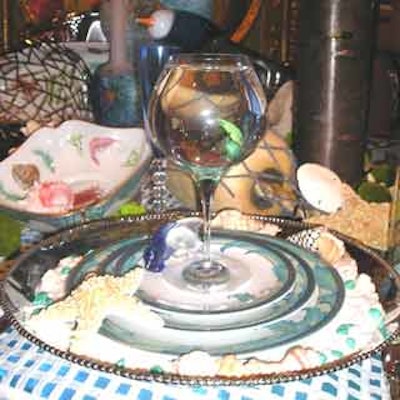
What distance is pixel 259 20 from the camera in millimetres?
1342

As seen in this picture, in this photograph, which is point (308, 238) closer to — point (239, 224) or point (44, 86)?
point (239, 224)

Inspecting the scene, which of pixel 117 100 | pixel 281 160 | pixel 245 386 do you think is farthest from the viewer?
pixel 117 100

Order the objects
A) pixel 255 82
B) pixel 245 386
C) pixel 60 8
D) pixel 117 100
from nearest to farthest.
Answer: pixel 245 386, pixel 255 82, pixel 117 100, pixel 60 8

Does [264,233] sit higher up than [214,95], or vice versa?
[214,95]

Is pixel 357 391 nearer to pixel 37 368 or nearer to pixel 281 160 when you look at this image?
pixel 37 368

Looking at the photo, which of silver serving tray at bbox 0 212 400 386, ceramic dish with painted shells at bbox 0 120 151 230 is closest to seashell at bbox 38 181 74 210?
ceramic dish with painted shells at bbox 0 120 151 230

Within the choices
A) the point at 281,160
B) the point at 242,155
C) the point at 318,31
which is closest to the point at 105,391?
the point at 242,155

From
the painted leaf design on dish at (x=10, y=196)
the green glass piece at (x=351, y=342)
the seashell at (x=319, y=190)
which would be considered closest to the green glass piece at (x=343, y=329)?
the green glass piece at (x=351, y=342)

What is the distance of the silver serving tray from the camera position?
0.35 meters

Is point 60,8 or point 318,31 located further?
point 60,8

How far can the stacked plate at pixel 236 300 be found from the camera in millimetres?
380

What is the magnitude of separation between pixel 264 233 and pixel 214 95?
0.13 metres

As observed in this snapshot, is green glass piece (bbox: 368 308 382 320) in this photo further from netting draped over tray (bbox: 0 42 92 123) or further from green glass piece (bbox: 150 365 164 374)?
netting draped over tray (bbox: 0 42 92 123)

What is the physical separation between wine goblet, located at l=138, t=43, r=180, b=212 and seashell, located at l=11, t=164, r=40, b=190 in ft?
0.39
